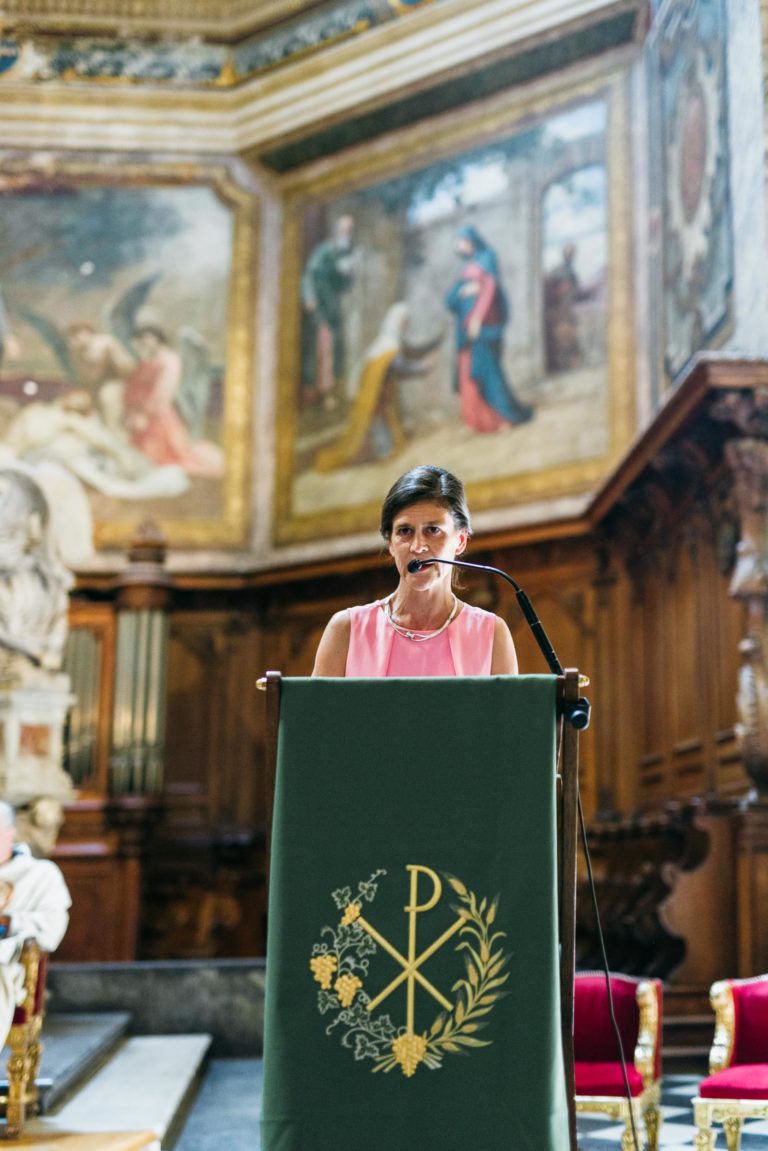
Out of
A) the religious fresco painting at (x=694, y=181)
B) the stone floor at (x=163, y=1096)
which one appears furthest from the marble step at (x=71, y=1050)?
the religious fresco painting at (x=694, y=181)

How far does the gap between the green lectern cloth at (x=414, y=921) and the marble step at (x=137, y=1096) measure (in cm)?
259

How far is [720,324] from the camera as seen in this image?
8.27m

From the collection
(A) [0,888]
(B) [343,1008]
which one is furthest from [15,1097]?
(B) [343,1008]

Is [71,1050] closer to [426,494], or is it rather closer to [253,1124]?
[253,1124]

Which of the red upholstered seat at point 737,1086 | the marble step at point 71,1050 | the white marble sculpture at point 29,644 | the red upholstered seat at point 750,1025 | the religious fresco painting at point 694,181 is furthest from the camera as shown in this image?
the religious fresco painting at point 694,181

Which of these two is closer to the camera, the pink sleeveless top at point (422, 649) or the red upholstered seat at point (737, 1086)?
the pink sleeveless top at point (422, 649)

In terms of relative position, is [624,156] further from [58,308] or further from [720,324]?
[58,308]

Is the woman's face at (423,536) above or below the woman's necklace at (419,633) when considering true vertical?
above

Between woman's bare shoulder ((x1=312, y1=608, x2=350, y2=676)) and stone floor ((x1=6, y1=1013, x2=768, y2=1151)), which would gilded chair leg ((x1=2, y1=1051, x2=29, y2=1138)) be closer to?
stone floor ((x1=6, y1=1013, x2=768, y2=1151))

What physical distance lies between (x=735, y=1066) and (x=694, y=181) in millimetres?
6219

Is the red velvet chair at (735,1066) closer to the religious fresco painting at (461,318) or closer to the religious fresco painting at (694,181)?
the religious fresco painting at (694,181)

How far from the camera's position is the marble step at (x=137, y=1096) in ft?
15.3

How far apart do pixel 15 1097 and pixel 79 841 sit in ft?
21.3

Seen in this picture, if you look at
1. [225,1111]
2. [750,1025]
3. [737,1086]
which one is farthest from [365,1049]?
[225,1111]
